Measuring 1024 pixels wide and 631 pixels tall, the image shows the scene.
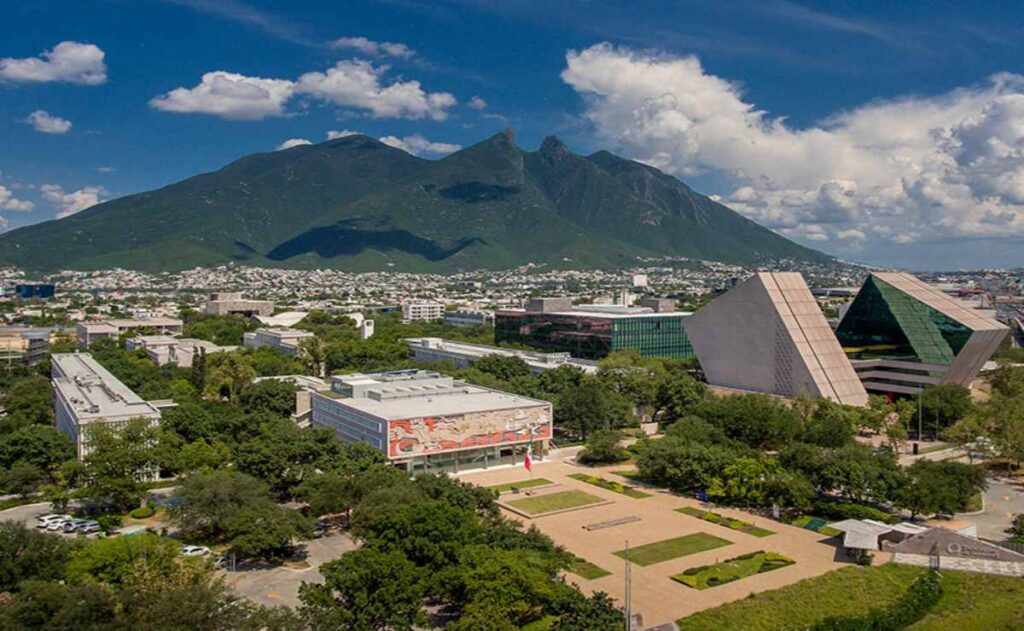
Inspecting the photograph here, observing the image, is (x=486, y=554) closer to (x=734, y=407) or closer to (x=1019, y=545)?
(x=1019, y=545)

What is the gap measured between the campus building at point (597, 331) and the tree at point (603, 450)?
28.4 metres

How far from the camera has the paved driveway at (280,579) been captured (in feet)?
82.6

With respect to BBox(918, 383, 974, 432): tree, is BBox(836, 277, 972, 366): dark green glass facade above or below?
above

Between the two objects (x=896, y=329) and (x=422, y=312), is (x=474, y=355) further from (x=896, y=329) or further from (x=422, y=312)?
(x=422, y=312)

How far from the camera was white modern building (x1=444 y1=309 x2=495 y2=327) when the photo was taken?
118062 millimetres

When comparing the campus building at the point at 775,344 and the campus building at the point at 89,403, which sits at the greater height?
the campus building at the point at 775,344

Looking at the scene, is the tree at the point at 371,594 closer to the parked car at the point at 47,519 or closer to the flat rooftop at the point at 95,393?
the parked car at the point at 47,519

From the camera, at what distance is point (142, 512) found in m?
34.3

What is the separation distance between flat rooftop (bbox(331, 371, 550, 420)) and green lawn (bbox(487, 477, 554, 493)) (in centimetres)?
474

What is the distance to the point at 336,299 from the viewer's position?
180 m

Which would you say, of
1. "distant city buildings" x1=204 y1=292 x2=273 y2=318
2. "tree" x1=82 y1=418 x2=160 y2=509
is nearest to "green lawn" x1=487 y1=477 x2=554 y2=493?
"tree" x1=82 y1=418 x2=160 y2=509

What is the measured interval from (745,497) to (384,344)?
48.7 metres

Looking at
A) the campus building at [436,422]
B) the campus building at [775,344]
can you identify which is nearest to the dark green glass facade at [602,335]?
the campus building at [775,344]

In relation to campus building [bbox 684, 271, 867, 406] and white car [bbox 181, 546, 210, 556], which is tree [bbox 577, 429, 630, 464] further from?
white car [bbox 181, 546, 210, 556]
